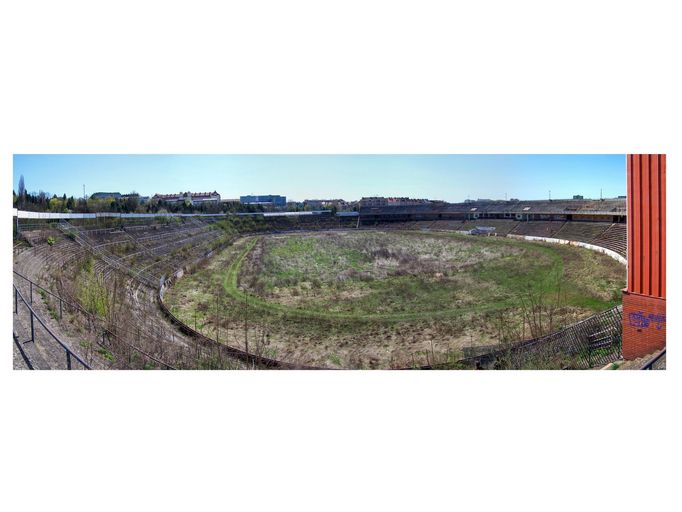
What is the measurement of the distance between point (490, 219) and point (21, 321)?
117 feet

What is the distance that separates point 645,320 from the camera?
22.4ft

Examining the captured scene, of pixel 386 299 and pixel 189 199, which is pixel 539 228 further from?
pixel 189 199

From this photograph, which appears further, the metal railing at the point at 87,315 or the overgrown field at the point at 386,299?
the overgrown field at the point at 386,299

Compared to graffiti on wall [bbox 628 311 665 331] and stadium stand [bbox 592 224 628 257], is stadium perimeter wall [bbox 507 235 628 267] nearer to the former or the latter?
stadium stand [bbox 592 224 628 257]

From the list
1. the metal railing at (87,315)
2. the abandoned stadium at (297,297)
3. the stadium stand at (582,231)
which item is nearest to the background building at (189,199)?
the abandoned stadium at (297,297)

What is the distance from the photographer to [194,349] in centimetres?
850

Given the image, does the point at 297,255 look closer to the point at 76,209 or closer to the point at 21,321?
the point at 76,209

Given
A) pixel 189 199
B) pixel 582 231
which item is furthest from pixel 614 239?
pixel 189 199

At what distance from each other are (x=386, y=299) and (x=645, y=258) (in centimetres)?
837

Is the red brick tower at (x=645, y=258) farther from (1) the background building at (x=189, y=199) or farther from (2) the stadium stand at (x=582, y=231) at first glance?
(2) the stadium stand at (x=582, y=231)

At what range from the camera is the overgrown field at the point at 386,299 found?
388 inches

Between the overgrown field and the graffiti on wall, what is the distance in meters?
2.00

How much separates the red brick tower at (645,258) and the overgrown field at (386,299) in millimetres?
2027

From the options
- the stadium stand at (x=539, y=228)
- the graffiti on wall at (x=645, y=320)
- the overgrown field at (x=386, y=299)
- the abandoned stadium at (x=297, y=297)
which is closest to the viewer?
the graffiti on wall at (x=645, y=320)
